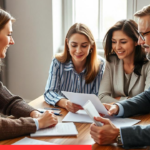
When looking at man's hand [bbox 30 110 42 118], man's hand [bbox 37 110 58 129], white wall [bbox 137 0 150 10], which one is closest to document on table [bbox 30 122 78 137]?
man's hand [bbox 37 110 58 129]

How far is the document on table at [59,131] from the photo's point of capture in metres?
1.27

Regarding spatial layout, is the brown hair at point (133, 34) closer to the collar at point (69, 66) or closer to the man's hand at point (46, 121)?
the collar at point (69, 66)

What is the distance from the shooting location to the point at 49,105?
5.97 feet

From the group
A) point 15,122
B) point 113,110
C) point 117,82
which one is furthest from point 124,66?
point 15,122

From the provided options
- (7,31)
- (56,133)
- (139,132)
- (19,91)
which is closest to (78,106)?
(56,133)

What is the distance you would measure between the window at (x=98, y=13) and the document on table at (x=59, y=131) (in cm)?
192

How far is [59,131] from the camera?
1313mm

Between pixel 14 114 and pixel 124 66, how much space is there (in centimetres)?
98

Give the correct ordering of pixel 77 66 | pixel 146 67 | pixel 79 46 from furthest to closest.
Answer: pixel 77 66 → pixel 79 46 → pixel 146 67

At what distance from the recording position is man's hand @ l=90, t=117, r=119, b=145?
3.90ft

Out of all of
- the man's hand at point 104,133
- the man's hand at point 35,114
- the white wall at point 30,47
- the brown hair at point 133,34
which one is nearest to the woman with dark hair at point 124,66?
the brown hair at point 133,34

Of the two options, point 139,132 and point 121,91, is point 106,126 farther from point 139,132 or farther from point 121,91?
point 121,91

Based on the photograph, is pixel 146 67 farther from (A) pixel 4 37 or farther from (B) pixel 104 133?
(A) pixel 4 37

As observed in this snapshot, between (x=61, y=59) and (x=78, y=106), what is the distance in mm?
665
